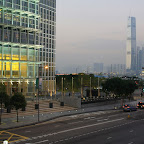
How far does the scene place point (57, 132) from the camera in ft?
83.9

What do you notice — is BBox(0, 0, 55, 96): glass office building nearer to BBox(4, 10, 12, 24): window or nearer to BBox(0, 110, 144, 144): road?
BBox(4, 10, 12, 24): window

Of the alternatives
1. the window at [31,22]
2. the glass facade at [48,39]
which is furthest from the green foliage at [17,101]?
the glass facade at [48,39]

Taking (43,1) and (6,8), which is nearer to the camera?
(6,8)

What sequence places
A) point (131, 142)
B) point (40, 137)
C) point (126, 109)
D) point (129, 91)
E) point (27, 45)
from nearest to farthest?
point (131, 142) < point (40, 137) < point (126, 109) < point (129, 91) < point (27, 45)

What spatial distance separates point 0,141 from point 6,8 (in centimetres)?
4113

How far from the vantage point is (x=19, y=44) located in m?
58.8

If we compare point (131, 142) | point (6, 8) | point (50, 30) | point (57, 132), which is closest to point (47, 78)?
point (50, 30)

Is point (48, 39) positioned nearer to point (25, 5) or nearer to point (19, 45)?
point (25, 5)

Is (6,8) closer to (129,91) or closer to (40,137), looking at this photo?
(129,91)

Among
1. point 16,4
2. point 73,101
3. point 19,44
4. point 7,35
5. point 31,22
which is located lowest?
point 73,101

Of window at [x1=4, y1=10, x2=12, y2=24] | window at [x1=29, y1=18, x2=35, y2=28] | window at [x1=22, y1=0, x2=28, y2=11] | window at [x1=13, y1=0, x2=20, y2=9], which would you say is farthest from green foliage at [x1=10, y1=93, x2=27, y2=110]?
window at [x1=22, y1=0, x2=28, y2=11]

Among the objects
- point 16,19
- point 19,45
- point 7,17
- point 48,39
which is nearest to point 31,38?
point 19,45

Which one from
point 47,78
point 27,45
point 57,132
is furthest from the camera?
point 47,78

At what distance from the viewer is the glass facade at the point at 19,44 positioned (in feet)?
186
